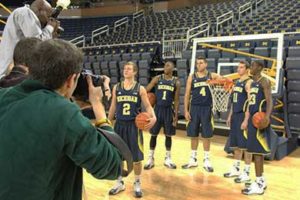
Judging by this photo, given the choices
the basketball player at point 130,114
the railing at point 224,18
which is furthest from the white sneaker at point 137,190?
the railing at point 224,18

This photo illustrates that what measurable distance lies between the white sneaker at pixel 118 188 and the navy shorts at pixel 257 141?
160cm

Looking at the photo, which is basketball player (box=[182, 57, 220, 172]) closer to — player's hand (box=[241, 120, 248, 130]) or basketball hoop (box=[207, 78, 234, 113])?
basketball hoop (box=[207, 78, 234, 113])

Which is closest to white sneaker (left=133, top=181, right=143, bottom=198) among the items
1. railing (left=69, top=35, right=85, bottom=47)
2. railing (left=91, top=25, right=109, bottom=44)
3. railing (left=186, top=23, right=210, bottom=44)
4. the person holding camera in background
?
the person holding camera in background

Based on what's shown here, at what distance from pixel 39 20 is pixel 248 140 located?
302 centimetres

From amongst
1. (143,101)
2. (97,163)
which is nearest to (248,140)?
(143,101)

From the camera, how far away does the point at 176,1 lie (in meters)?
18.4

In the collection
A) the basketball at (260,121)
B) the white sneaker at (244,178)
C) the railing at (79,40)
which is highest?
the railing at (79,40)

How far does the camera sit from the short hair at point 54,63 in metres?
1.18

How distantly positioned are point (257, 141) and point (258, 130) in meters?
0.13

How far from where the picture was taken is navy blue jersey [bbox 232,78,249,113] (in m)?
4.96

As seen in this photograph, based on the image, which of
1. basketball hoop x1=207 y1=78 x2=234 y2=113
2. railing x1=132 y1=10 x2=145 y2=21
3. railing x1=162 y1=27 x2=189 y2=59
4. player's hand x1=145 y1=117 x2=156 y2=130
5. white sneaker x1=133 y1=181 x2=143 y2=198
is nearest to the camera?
player's hand x1=145 y1=117 x2=156 y2=130

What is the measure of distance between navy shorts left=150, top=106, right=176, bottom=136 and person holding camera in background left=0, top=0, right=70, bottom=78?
11.8ft

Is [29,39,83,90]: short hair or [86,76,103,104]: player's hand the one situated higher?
[29,39,83,90]: short hair

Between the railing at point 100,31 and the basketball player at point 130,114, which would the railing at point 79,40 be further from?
the basketball player at point 130,114
